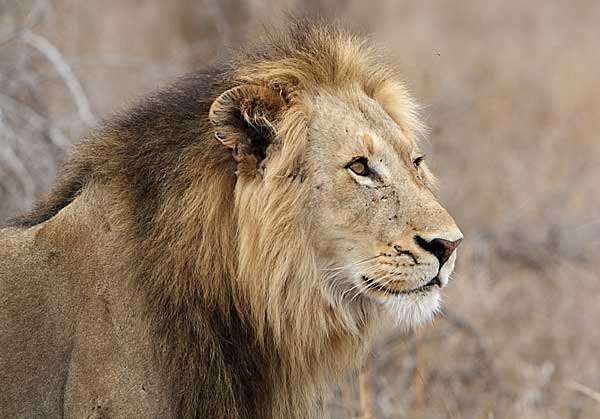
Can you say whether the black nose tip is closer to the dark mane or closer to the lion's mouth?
the lion's mouth

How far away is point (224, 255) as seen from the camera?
3.67 metres

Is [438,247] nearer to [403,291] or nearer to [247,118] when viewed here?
[403,291]

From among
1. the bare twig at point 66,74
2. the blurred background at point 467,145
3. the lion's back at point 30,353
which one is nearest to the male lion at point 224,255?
the lion's back at point 30,353

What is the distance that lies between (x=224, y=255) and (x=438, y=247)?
76 cm

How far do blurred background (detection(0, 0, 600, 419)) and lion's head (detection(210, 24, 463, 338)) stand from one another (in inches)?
57.7

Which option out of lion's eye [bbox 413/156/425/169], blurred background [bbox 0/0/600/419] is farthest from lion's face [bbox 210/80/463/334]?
blurred background [bbox 0/0/600/419]

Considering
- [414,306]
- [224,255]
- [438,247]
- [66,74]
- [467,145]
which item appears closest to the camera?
[438,247]

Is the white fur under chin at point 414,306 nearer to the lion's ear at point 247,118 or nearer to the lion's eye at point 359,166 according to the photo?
the lion's eye at point 359,166

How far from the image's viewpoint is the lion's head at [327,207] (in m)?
3.49

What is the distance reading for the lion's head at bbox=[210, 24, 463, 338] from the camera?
11.4ft

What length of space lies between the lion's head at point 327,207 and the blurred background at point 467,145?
147 centimetres

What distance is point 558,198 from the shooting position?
9.66 meters

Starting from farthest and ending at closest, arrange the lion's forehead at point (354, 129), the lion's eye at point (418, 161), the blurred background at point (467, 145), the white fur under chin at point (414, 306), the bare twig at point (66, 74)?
the blurred background at point (467, 145), the bare twig at point (66, 74), the lion's eye at point (418, 161), the lion's forehead at point (354, 129), the white fur under chin at point (414, 306)

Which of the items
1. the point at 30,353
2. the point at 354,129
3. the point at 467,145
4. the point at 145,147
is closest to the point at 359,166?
the point at 354,129
